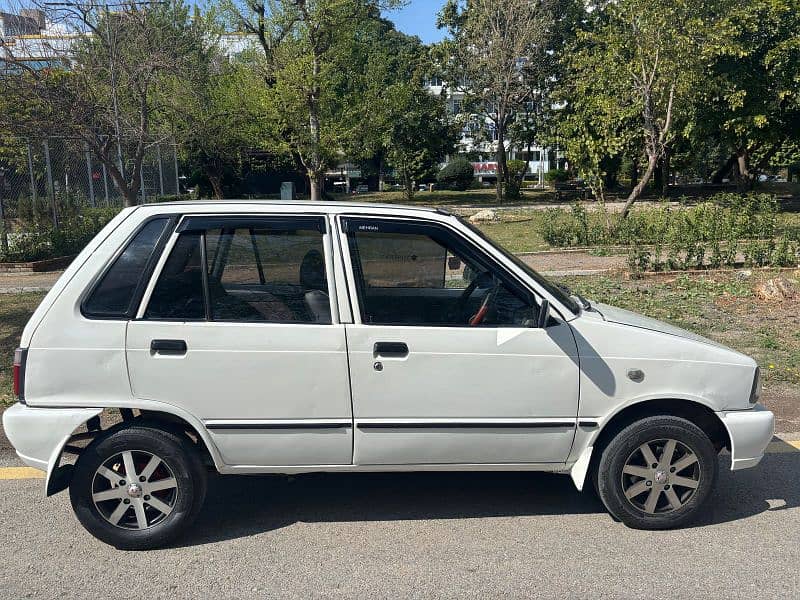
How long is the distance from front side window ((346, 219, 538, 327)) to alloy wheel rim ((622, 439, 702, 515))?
40.2 inches

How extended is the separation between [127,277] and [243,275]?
0.67m

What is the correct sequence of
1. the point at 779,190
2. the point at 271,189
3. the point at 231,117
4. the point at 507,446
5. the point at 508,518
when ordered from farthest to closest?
the point at 271,189, the point at 779,190, the point at 231,117, the point at 508,518, the point at 507,446

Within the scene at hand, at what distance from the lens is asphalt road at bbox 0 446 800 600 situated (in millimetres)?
3715

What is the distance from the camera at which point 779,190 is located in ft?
125

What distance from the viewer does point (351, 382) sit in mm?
4031

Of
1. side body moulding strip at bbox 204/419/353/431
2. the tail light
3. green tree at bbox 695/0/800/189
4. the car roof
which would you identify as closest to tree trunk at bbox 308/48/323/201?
green tree at bbox 695/0/800/189

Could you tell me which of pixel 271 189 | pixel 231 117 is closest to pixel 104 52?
pixel 231 117

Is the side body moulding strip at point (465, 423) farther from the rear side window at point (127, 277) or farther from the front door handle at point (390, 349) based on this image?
the rear side window at point (127, 277)

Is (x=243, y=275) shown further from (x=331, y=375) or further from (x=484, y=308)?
(x=484, y=308)

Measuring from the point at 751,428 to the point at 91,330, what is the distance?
3.70 meters

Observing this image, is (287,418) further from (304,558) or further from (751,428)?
(751,428)

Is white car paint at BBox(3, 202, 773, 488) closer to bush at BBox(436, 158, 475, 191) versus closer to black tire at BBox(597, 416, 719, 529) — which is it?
black tire at BBox(597, 416, 719, 529)

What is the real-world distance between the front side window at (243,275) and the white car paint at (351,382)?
0.08m

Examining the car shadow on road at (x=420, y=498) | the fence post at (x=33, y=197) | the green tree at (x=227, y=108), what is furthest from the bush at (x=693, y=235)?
the fence post at (x=33, y=197)
